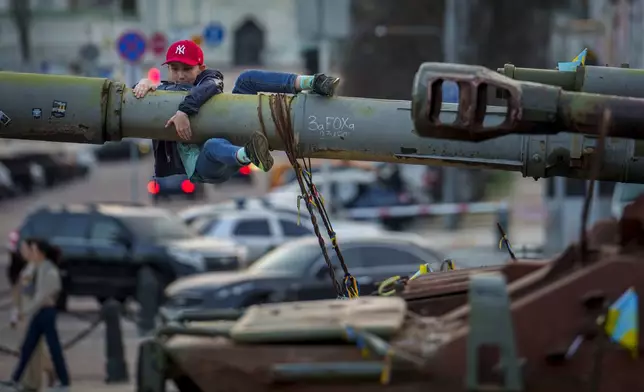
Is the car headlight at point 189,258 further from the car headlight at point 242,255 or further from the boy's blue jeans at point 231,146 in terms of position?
the boy's blue jeans at point 231,146

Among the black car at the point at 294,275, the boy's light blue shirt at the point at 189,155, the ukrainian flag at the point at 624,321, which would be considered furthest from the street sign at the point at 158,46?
the ukrainian flag at the point at 624,321

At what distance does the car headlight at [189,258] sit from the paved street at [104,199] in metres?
1.56

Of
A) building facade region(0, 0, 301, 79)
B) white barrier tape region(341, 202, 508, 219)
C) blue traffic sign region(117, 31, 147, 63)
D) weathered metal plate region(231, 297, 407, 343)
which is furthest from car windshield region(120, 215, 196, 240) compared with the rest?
building facade region(0, 0, 301, 79)

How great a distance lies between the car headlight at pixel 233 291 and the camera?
70.4ft

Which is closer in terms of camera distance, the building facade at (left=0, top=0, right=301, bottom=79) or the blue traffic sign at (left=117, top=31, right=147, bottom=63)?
the blue traffic sign at (left=117, top=31, right=147, bottom=63)

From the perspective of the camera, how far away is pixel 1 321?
76.0 ft

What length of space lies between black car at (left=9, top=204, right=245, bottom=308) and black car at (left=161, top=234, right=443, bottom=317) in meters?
3.37

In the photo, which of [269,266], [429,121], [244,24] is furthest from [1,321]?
[244,24]

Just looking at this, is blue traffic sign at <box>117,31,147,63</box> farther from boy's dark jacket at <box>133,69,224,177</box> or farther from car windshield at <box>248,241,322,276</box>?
Answer: boy's dark jacket at <box>133,69,224,177</box>

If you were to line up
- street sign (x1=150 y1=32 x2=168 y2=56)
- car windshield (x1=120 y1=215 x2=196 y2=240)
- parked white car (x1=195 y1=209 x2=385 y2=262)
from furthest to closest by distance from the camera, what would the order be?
street sign (x1=150 y1=32 x2=168 y2=56) < parked white car (x1=195 y1=209 x2=385 y2=262) < car windshield (x1=120 y1=215 x2=196 y2=240)

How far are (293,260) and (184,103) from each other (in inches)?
574

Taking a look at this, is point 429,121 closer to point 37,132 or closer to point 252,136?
point 252,136

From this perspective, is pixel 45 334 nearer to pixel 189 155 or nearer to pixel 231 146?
pixel 189 155

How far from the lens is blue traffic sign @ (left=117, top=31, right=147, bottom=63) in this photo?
87.3 ft
